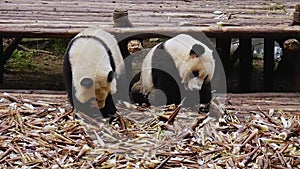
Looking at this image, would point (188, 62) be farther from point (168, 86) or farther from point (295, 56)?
point (295, 56)

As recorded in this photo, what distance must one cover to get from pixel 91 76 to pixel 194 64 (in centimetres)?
68

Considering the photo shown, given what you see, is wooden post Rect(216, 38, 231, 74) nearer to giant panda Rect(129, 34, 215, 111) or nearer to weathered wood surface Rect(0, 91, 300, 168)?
giant panda Rect(129, 34, 215, 111)

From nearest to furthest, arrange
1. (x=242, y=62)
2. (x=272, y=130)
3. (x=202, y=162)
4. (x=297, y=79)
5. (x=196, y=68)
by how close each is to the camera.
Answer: (x=202, y=162), (x=272, y=130), (x=196, y=68), (x=297, y=79), (x=242, y=62)

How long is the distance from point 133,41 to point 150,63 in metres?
0.26

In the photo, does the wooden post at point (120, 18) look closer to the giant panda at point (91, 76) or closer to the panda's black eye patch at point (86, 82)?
the giant panda at point (91, 76)

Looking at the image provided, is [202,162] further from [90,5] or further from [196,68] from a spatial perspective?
[90,5]

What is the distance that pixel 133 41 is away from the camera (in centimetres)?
443

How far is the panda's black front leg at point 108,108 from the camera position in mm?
3951

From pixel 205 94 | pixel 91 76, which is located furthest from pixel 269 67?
pixel 91 76

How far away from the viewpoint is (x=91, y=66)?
393cm

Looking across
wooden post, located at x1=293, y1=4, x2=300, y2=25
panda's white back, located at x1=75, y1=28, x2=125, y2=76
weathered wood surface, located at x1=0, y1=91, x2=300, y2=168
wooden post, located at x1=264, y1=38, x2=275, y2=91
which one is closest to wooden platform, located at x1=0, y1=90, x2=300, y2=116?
weathered wood surface, located at x1=0, y1=91, x2=300, y2=168

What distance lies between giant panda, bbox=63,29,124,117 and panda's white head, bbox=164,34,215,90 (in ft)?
1.40

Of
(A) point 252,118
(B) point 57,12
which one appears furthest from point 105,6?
(A) point 252,118

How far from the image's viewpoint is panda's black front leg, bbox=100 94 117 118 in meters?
3.95
